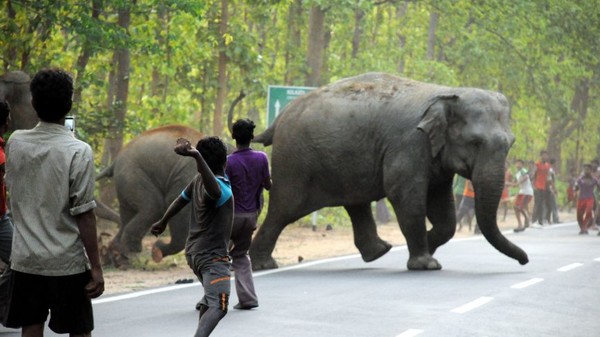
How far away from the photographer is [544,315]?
11930mm

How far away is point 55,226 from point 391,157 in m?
10.7

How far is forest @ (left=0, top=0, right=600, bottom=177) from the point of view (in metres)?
18.5

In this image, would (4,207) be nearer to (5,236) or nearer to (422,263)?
(5,236)

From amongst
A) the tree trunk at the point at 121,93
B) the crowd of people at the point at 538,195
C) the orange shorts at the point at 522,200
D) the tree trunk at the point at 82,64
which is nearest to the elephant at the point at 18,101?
the tree trunk at the point at 82,64

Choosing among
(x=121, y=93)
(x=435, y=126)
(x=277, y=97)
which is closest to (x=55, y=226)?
(x=435, y=126)

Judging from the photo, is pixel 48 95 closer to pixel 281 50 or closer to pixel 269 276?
pixel 269 276

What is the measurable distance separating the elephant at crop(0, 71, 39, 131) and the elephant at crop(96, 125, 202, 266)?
11.3 feet

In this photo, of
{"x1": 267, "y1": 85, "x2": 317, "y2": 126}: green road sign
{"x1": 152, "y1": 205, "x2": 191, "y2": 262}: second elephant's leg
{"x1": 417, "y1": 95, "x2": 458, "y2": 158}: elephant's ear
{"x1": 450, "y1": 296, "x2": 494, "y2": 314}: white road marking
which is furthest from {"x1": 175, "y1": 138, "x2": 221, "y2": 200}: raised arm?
{"x1": 267, "y1": 85, "x2": 317, "y2": 126}: green road sign

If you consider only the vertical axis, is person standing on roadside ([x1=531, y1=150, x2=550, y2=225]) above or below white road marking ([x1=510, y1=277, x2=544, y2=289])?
above

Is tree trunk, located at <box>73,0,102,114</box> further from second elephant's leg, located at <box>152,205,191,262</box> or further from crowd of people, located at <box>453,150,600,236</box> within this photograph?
crowd of people, located at <box>453,150,600,236</box>

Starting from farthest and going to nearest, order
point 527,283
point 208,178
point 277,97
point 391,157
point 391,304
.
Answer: point 277,97, point 391,157, point 527,283, point 391,304, point 208,178

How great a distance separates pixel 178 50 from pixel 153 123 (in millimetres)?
1356

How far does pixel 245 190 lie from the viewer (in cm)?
1205

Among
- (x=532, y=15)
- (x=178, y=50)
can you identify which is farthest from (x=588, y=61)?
(x=178, y=50)
